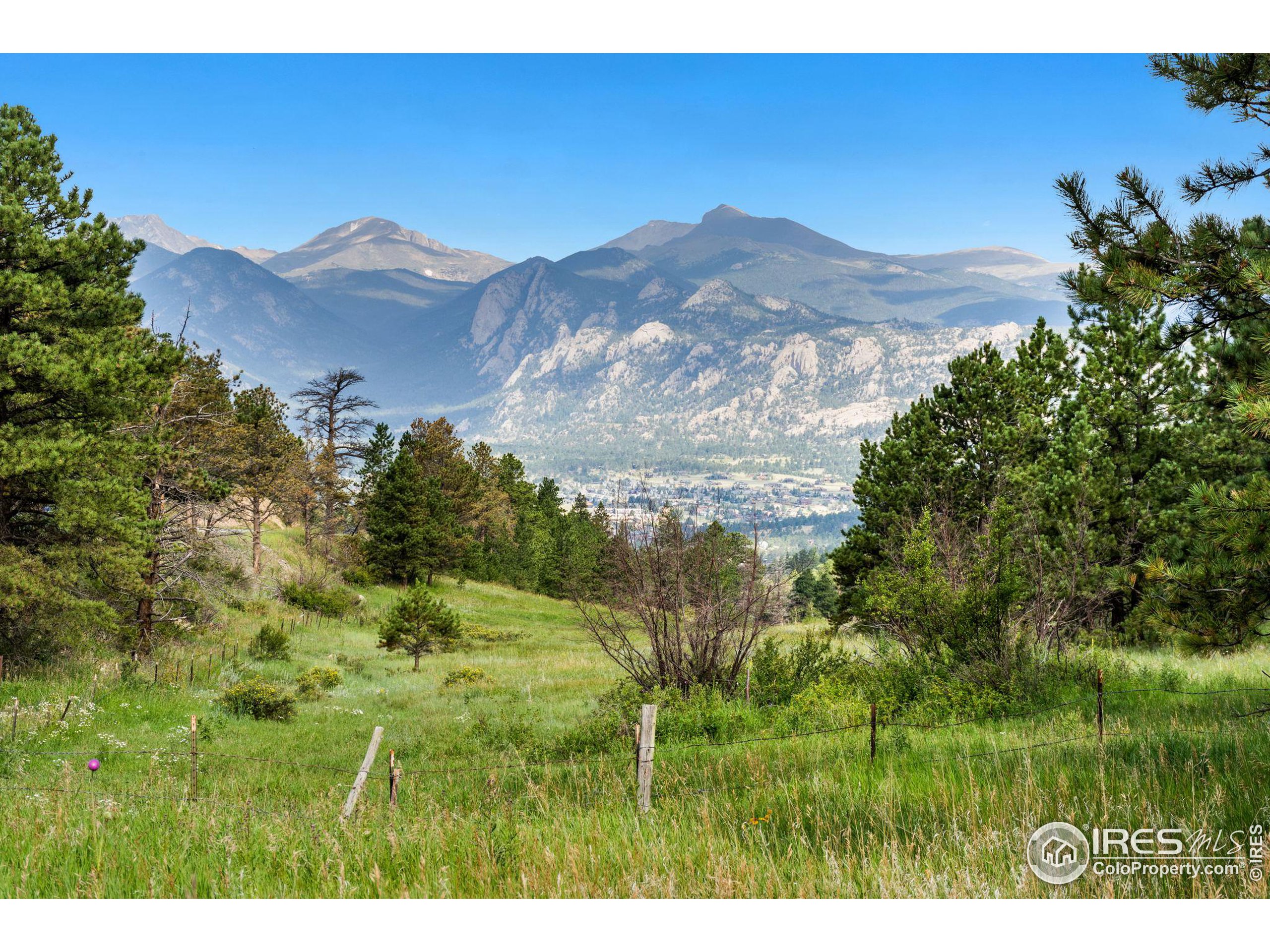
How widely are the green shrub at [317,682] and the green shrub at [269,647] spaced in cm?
142

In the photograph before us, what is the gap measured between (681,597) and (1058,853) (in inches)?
263

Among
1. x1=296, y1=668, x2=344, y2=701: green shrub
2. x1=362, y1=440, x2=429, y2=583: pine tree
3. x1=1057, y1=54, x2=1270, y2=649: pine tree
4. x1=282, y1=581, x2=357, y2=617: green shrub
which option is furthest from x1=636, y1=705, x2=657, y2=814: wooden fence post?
x1=362, y1=440, x2=429, y2=583: pine tree

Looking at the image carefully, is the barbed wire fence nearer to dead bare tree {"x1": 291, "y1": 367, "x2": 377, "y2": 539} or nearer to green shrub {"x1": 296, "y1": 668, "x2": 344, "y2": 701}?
green shrub {"x1": 296, "y1": 668, "x2": 344, "y2": 701}

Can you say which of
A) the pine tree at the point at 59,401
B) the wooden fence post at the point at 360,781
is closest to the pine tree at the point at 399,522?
the pine tree at the point at 59,401

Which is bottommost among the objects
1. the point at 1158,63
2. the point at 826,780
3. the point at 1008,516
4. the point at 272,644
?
the point at 272,644

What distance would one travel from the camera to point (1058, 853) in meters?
4.29

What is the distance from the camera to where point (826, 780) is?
6324 millimetres

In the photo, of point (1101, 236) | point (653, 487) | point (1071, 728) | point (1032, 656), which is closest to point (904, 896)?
point (1101, 236)

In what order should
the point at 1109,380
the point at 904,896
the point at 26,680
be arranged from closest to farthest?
the point at 904,896
the point at 26,680
the point at 1109,380

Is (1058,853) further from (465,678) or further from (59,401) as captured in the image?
(465,678)

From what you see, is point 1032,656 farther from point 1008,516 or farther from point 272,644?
point 272,644

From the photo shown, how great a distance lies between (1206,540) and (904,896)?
3.00 meters
